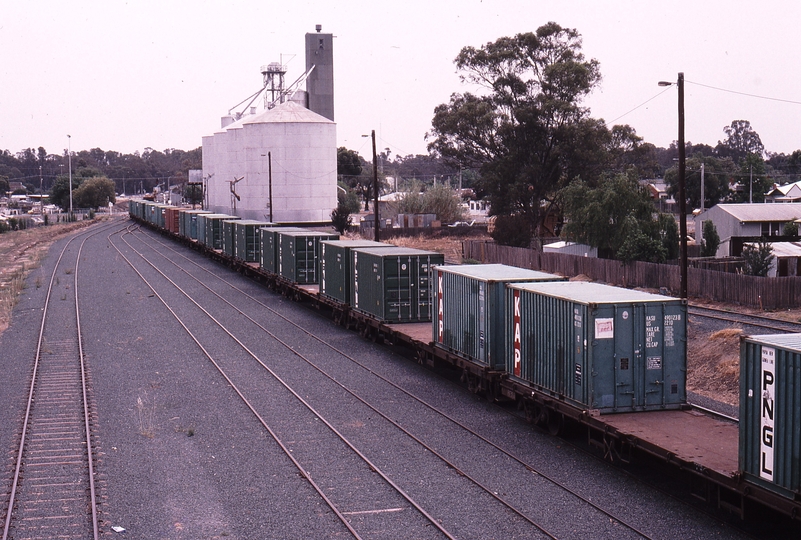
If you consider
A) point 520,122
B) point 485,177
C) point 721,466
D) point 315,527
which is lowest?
point 315,527

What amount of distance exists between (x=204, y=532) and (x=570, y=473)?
662 cm

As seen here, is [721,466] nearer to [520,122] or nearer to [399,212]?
[520,122]

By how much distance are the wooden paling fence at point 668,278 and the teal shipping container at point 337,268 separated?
16.1 metres

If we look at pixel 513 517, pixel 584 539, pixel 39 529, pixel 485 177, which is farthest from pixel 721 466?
pixel 485 177

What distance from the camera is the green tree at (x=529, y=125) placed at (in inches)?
2660

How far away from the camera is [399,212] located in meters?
108

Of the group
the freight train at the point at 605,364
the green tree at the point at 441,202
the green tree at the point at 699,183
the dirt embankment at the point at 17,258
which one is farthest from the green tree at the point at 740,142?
the freight train at the point at 605,364

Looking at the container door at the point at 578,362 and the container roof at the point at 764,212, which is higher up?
the container roof at the point at 764,212

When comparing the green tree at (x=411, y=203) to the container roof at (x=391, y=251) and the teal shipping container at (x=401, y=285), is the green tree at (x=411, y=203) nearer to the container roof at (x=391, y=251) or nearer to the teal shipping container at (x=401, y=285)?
the container roof at (x=391, y=251)

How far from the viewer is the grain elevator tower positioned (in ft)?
394

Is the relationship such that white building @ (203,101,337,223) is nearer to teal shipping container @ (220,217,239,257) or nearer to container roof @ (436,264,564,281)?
teal shipping container @ (220,217,239,257)

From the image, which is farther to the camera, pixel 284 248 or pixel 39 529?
pixel 284 248

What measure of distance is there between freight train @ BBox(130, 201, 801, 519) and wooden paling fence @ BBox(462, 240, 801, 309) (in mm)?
16598

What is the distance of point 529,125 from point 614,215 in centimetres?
2058
